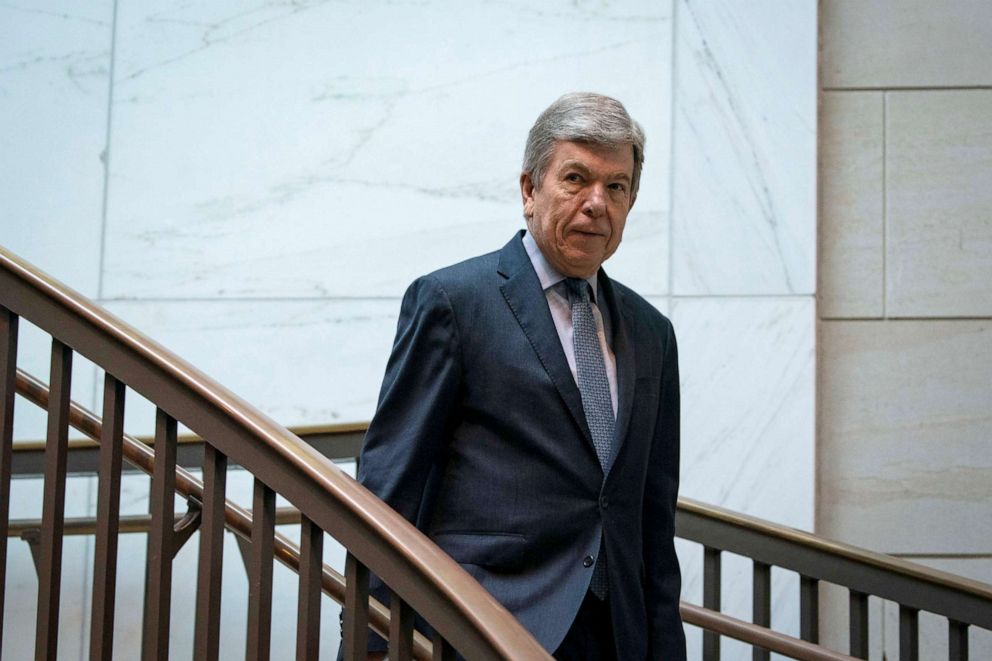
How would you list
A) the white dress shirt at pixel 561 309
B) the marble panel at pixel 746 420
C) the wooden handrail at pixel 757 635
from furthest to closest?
1. the marble panel at pixel 746 420
2. the wooden handrail at pixel 757 635
3. the white dress shirt at pixel 561 309

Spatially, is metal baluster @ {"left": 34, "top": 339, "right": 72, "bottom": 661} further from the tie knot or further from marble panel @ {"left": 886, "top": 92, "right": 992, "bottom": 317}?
marble panel @ {"left": 886, "top": 92, "right": 992, "bottom": 317}

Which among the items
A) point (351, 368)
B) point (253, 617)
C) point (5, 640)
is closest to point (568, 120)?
point (253, 617)

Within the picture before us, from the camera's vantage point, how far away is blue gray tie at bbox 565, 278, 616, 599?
6.49 feet

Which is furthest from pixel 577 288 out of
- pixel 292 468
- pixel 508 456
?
pixel 292 468

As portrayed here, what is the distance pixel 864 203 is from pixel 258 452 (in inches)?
128

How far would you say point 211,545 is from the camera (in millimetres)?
1811

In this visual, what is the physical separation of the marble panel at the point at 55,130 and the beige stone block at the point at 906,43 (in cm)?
286

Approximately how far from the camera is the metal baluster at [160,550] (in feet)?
5.95

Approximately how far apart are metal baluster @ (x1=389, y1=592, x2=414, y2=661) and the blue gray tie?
371 mm

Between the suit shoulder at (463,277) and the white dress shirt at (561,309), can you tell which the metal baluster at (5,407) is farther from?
the white dress shirt at (561,309)

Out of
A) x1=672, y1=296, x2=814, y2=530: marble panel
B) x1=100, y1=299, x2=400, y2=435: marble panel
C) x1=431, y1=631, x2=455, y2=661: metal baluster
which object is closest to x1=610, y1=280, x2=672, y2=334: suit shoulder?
x1=431, y1=631, x2=455, y2=661: metal baluster

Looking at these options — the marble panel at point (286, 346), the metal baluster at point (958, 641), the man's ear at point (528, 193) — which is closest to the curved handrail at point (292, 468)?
A: the man's ear at point (528, 193)

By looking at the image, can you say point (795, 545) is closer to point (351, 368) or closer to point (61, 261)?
point (351, 368)

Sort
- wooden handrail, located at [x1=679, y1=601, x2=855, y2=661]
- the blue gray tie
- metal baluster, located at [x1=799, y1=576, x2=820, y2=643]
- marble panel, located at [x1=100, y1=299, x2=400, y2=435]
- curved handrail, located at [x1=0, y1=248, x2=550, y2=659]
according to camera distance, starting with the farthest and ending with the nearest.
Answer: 1. marble panel, located at [x1=100, y1=299, x2=400, y2=435]
2. metal baluster, located at [x1=799, y1=576, x2=820, y2=643]
3. wooden handrail, located at [x1=679, y1=601, x2=855, y2=661]
4. the blue gray tie
5. curved handrail, located at [x1=0, y1=248, x2=550, y2=659]
